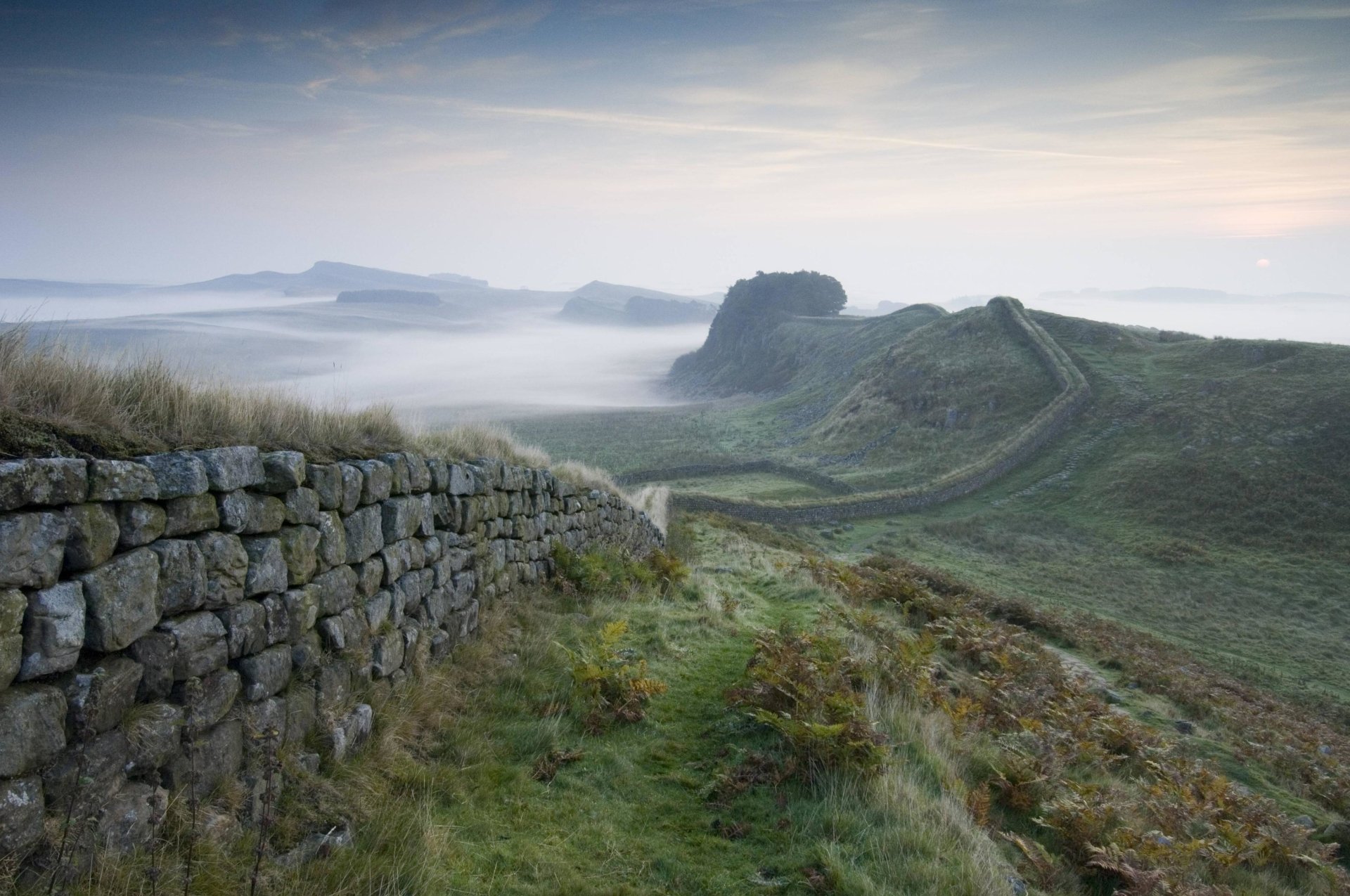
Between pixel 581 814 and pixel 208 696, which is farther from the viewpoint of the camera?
pixel 581 814

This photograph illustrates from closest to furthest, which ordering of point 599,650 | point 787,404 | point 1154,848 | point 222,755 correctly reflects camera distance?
1. point 222,755
2. point 1154,848
3. point 599,650
4. point 787,404

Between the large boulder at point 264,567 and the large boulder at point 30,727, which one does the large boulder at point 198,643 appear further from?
the large boulder at point 30,727

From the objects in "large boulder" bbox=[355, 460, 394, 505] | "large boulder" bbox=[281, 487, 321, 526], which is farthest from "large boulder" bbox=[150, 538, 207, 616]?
"large boulder" bbox=[355, 460, 394, 505]

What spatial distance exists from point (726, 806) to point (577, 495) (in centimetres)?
786

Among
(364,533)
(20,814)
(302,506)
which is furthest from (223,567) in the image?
(364,533)

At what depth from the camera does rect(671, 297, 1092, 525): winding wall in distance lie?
38.0 metres

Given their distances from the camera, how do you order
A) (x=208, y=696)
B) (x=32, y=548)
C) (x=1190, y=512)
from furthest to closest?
(x=1190, y=512)
(x=208, y=696)
(x=32, y=548)

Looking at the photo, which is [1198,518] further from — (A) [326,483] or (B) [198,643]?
(B) [198,643]

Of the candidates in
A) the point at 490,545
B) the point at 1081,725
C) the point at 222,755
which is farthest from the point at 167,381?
the point at 1081,725

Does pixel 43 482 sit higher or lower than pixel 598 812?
higher

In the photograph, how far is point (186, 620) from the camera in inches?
163

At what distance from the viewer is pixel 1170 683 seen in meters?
15.1

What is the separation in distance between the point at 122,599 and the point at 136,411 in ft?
5.39

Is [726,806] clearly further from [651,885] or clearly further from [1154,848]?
[1154,848]
